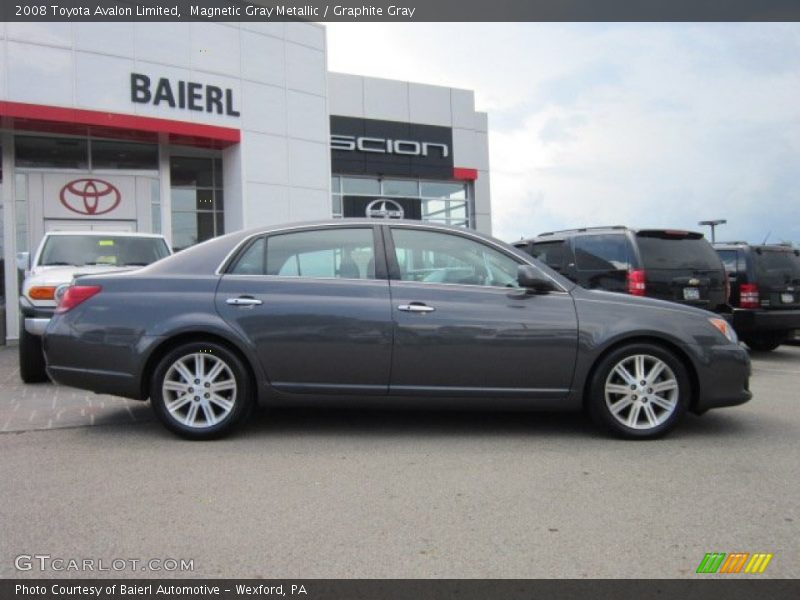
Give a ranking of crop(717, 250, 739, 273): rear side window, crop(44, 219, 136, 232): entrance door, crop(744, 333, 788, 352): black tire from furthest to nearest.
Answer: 1. crop(44, 219, 136, 232): entrance door
2. crop(744, 333, 788, 352): black tire
3. crop(717, 250, 739, 273): rear side window

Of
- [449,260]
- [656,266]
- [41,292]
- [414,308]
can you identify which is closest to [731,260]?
[656,266]

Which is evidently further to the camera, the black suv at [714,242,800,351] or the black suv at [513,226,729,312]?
the black suv at [714,242,800,351]

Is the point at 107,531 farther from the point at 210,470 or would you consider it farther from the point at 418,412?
the point at 418,412

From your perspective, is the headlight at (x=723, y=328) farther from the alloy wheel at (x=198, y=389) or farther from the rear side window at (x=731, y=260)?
the rear side window at (x=731, y=260)

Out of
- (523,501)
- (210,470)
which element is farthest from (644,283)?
(210,470)

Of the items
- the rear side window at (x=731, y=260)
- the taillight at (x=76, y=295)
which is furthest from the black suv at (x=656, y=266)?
the taillight at (x=76, y=295)

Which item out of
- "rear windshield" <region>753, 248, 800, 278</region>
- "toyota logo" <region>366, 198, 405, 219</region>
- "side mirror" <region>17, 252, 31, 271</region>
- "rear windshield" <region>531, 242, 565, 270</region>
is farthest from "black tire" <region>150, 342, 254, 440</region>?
"toyota logo" <region>366, 198, 405, 219</region>

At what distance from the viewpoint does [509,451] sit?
457 cm

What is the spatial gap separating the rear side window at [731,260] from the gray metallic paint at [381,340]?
570 centimetres

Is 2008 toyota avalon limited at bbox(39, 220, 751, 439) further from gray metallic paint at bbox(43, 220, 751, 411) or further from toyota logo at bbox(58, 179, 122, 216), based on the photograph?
toyota logo at bbox(58, 179, 122, 216)

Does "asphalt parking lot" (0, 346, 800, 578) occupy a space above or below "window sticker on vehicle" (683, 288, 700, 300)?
below

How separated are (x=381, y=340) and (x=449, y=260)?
2.76 feet

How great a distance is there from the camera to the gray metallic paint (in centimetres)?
475

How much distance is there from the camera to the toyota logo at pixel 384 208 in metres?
24.4
